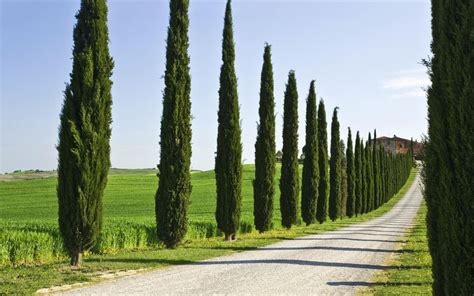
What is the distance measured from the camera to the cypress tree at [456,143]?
5.94 meters

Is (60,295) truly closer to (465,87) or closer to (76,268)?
(76,268)

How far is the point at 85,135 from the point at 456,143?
34.3 feet

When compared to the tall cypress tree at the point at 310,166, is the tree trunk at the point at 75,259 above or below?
below

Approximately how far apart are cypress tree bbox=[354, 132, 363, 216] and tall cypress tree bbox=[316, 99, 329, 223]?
1368 cm

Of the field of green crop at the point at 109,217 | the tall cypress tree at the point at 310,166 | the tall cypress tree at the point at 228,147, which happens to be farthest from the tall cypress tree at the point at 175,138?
the tall cypress tree at the point at 310,166

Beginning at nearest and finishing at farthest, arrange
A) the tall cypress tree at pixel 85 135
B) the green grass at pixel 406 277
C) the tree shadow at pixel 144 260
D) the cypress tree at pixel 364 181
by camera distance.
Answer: the green grass at pixel 406 277
the tall cypress tree at pixel 85 135
the tree shadow at pixel 144 260
the cypress tree at pixel 364 181

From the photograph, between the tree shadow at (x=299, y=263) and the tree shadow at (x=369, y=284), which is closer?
the tree shadow at (x=369, y=284)

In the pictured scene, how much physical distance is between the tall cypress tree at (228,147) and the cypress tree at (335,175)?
20007mm

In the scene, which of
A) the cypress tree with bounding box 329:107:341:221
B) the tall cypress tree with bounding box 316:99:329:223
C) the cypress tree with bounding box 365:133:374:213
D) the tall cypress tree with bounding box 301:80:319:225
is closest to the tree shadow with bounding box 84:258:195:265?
the tall cypress tree with bounding box 301:80:319:225

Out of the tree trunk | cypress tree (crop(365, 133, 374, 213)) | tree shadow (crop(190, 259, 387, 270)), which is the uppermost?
cypress tree (crop(365, 133, 374, 213))

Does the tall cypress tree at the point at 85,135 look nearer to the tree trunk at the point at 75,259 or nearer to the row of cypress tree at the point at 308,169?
the tree trunk at the point at 75,259

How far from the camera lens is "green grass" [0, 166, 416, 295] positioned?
37.6ft

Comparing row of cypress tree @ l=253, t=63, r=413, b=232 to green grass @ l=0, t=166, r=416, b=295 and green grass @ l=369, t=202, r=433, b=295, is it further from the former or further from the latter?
green grass @ l=369, t=202, r=433, b=295

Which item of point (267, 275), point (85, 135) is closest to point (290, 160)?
point (85, 135)
